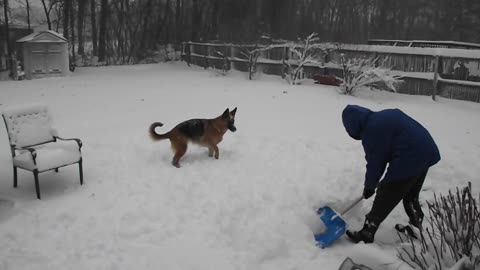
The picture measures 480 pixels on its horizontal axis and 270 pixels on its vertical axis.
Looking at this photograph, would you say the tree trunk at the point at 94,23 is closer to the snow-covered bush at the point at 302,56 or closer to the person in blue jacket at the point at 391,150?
the snow-covered bush at the point at 302,56

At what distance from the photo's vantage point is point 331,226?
4324 mm

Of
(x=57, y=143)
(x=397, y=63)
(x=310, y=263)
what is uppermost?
(x=397, y=63)

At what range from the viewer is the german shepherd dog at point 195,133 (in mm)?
6211

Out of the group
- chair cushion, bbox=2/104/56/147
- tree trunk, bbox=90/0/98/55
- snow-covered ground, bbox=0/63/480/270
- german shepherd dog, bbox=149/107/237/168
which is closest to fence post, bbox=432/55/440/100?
snow-covered ground, bbox=0/63/480/270

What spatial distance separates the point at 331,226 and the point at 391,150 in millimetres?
1102

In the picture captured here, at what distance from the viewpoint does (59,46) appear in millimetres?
16266

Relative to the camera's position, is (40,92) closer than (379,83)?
Yes

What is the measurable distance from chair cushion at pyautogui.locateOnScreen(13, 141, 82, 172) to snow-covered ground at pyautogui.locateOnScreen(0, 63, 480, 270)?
407 mm

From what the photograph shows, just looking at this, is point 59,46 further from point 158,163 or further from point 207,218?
point 207,218

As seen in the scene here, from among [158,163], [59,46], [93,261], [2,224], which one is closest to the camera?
[93,261]

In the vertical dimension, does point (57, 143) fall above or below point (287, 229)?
above

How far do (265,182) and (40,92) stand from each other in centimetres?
980

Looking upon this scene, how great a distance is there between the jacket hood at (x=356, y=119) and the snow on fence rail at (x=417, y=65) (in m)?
9.16

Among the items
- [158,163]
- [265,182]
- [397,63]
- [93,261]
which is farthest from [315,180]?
[397,63]
